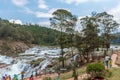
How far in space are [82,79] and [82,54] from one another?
18738 mm

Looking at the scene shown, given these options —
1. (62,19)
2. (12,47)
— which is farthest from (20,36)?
(62,19)

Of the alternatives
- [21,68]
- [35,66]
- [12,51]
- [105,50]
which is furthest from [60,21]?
[12,51]

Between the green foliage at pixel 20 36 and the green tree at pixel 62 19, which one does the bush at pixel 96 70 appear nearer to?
the green tree at pixel 62 19

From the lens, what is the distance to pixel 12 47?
121 metres

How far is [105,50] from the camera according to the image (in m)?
53.4

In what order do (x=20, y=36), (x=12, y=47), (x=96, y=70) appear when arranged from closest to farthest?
(x=96, y=70) → (x=12, y=47) → (x=20, y=36)

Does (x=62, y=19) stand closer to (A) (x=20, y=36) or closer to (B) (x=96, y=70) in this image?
(B) (x=96, y=70)

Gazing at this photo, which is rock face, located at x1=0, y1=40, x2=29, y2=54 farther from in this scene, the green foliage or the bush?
the bush

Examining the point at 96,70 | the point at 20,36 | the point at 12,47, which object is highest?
the point at 20,36

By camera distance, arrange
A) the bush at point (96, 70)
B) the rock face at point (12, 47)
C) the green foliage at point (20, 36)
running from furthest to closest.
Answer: the green foliage at point (20, 36)
the rock face at point (12, 47)
the bush at point (96, 70)

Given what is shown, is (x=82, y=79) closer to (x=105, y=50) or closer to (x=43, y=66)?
(x=105, y=50)

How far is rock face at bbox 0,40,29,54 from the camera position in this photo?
117 meters

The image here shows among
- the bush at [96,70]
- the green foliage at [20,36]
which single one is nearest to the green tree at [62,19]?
the bush at [96,70]

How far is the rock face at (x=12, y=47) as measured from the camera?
117 m
